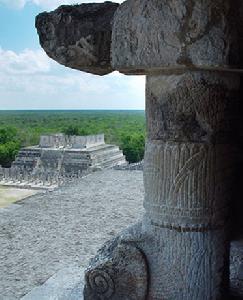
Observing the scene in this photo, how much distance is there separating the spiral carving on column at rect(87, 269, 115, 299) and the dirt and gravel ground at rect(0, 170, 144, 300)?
3.13m

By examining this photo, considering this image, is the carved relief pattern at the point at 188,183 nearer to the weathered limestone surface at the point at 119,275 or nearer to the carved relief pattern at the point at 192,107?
the carved relief pattern at the point at 192,107

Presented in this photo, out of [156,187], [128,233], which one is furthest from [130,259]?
[156,187]

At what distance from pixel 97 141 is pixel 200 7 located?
24.8 meters

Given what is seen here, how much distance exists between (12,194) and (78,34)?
18.3m

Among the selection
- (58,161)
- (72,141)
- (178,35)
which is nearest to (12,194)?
(58,161)

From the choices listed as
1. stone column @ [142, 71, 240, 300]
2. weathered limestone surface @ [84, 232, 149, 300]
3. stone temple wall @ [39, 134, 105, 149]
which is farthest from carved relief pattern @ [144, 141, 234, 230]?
stone temple wall @ [39, 134, 105, 149]

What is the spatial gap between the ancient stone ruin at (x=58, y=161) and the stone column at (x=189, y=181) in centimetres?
1942

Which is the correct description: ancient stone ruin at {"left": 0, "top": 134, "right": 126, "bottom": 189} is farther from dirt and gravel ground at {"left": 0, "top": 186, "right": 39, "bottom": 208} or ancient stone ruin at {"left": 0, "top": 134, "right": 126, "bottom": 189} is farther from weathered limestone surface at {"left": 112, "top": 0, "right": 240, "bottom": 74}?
weathered limestone surface at {"left": 112, "top": 0, "right": 240, "bottom": 74}

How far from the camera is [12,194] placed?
64.2 ft

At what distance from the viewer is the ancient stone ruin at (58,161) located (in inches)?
885

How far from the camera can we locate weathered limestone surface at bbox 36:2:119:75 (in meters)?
Result: 1.87

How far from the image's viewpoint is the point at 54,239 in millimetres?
7629

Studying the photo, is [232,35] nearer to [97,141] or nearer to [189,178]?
[189,178]

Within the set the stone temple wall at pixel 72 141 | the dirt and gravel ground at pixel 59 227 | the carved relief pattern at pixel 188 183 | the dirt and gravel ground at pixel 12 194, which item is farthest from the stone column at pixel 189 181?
the stone temple wall at pixel 72 141
